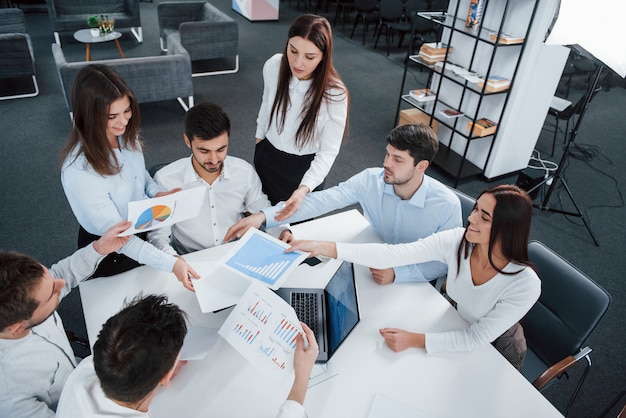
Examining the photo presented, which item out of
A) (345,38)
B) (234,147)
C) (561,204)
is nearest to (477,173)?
(561,204)

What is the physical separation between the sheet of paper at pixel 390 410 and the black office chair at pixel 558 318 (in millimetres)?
621

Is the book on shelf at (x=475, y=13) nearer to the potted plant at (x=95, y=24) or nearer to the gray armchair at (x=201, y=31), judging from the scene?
the gray armchair at (x=201, y=31)

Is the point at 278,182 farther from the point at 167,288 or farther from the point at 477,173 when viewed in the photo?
the point at 477,173

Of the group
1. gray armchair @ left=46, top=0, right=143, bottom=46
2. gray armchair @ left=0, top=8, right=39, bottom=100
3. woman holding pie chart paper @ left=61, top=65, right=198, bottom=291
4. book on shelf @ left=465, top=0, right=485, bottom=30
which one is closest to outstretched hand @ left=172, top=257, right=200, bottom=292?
woman holding pie chart paper @ left=61, top=65, right=198, bottom=291

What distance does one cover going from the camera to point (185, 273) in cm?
170

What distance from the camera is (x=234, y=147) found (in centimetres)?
434

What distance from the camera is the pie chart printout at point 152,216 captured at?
1.68 m

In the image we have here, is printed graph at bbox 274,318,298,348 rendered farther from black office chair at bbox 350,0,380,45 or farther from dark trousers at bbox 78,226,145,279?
black office chair at bbox 350,0,380,45

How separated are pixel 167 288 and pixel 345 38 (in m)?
7.13

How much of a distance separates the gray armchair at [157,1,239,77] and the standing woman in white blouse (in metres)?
3.47

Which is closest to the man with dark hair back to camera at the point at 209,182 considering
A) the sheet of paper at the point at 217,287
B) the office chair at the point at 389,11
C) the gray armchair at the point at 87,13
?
the sheet of paper at the point at 217,287

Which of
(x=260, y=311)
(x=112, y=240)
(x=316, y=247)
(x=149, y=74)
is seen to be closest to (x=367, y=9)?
(x=149, y=74)

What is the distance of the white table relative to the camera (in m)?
1.40

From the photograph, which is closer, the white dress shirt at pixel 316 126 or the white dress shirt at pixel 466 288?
the white dress shirt at pixel 466 288
